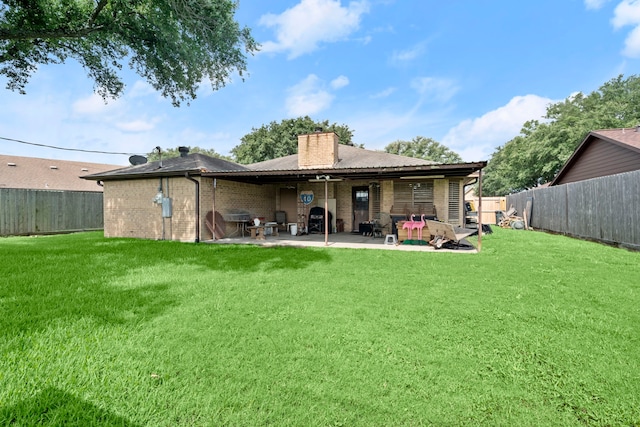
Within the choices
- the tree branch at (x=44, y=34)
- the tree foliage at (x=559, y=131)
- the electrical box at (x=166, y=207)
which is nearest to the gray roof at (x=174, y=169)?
the electrical box at (x=166, y=207)

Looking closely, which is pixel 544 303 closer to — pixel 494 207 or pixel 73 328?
pixel 73 328

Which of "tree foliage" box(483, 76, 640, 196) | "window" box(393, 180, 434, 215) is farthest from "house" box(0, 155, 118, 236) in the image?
"tree foliage" box(483, 76, 640, 196)

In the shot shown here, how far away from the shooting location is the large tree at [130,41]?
9016 millimetres

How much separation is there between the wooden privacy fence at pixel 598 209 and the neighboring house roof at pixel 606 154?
2.56 metres

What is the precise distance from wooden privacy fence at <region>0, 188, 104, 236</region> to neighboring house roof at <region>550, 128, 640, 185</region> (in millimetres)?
23618

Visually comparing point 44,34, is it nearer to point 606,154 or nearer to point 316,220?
point 316,220

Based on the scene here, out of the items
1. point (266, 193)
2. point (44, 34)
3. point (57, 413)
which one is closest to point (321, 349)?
point (57, 413)

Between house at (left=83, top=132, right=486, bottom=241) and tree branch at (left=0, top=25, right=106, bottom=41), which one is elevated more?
tree branch at (left=0, top=25, right=106, bottom=41)

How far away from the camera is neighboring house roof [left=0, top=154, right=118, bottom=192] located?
18830 millimetres

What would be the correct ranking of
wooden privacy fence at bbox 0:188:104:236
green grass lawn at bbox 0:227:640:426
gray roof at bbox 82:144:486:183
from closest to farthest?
green grass lawn at bbox 0:227:640:426 < gray roof at bbox 82:144:486:183 < wooden privacy fence at bbox 0:188:104:236

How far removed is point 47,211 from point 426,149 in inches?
1728

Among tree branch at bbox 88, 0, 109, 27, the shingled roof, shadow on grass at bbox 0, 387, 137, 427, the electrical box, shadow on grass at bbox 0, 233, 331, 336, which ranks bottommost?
shadow on grass at bbox 0, 387, 137, 427

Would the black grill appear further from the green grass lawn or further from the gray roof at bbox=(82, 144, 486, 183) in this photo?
the green grass lawn

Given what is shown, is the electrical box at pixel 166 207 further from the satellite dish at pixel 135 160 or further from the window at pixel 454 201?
the window at pixel 454 201
